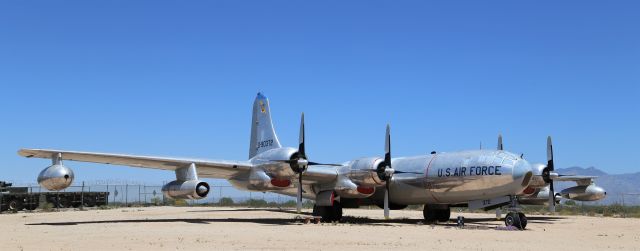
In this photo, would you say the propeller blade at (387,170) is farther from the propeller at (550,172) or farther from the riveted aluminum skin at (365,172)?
the propeller at (550,172)

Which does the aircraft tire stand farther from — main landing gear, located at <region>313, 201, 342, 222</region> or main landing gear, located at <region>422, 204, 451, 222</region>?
main landing gear, located at <region>313, 201, 342, 222</region>

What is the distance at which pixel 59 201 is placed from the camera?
159 ft

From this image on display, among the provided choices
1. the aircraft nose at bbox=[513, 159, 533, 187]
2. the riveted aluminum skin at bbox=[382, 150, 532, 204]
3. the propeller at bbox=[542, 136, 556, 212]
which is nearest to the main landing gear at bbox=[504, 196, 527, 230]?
the riveted aluminum skin at bbox=[382, 150, 532, 204]

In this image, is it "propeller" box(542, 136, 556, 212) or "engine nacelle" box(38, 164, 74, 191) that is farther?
"propeller" box(542, 136, 556, 212)

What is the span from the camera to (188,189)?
82.4 feet

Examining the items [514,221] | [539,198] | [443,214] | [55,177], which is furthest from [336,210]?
[539,198]

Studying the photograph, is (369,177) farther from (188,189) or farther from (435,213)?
(188,189)

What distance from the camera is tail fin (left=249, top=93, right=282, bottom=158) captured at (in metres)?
30.2

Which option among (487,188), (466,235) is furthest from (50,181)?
(487,188)

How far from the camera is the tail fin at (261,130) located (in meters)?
30.2

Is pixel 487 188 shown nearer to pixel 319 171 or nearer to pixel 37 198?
pixel 319 171

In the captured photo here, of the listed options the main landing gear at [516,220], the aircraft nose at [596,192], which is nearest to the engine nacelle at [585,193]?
the aircraft nose at [596,192]

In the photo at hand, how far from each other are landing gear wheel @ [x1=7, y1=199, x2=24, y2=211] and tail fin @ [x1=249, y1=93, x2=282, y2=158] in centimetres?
2197

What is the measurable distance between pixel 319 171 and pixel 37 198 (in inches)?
1126
